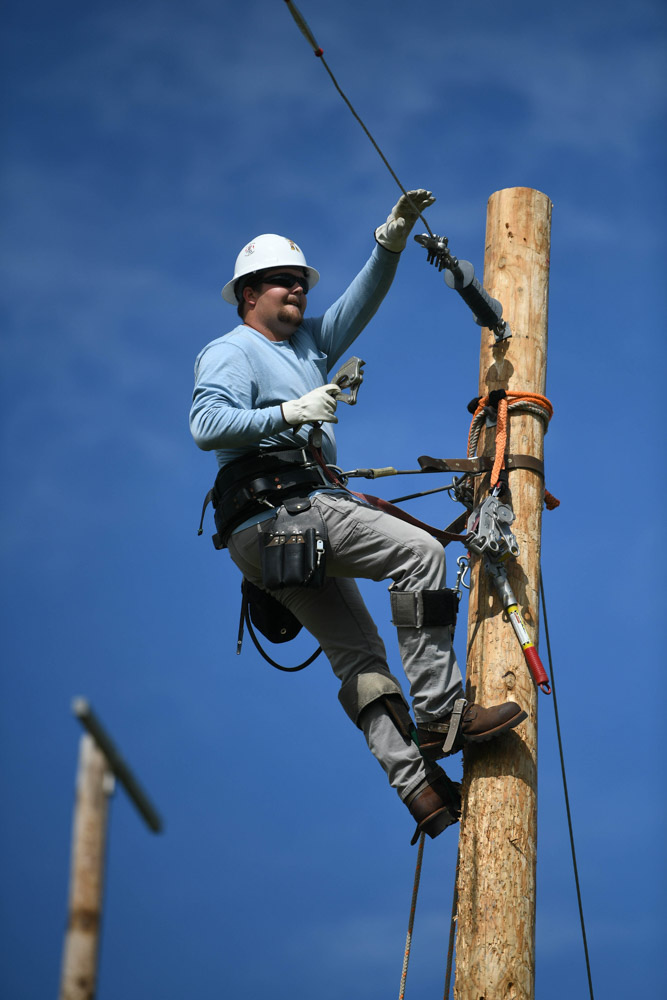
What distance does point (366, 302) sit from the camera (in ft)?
19.8

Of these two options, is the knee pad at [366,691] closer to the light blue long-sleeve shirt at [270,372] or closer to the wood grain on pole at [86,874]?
the light blue long-sleeve shirt at [270,372]

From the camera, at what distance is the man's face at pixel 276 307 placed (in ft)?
19.4

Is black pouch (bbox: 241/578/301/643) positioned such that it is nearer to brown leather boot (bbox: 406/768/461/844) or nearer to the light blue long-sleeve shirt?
the light blue long-sleeve shirt

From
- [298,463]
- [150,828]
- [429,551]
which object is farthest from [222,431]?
[150,828]

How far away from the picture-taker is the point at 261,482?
5430 mm

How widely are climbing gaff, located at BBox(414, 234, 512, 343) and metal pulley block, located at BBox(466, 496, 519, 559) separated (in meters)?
0.87

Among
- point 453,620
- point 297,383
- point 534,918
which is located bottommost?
point 534,918

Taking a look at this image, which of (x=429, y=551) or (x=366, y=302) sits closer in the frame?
(x=429, y=551)

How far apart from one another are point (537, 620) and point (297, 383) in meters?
1.48

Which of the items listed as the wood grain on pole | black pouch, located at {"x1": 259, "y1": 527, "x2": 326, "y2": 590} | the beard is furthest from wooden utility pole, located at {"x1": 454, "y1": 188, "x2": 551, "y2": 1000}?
the wood grain on pole

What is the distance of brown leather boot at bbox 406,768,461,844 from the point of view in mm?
5117

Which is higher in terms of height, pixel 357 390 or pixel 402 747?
pixel 357 390

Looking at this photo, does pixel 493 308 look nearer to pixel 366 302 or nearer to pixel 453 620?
pixel 366 302

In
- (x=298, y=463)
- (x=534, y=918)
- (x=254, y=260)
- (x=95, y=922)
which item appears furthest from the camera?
(x=254, y=260)
